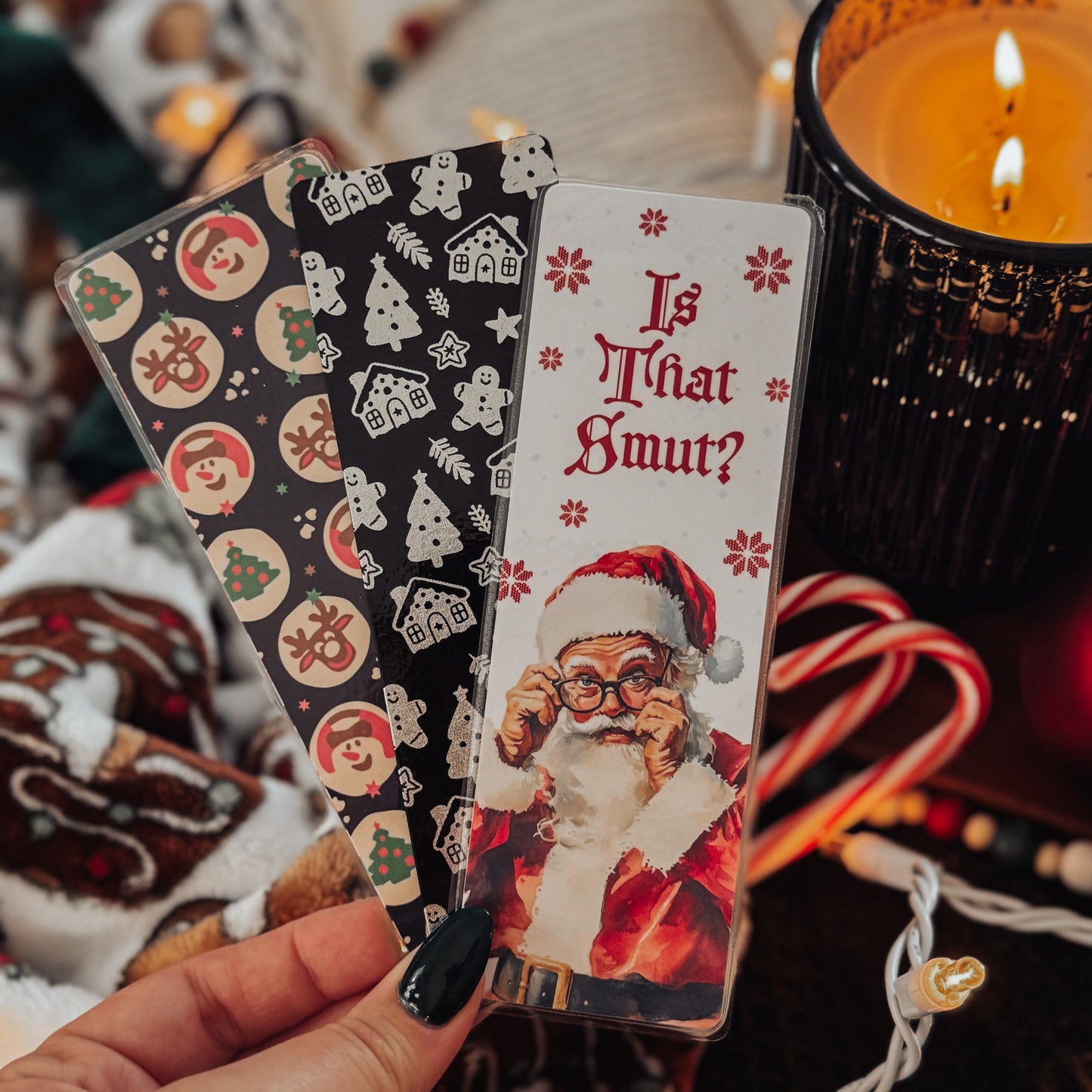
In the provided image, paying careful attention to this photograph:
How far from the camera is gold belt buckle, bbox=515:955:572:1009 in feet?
1.31

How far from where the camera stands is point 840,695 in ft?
1.70

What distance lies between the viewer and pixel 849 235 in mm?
374

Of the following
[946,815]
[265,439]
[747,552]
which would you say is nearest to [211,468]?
[265,439]

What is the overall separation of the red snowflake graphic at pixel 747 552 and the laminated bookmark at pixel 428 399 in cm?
10

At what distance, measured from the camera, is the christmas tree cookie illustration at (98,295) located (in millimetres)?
431

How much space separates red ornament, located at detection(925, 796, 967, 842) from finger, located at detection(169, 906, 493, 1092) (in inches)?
14.3

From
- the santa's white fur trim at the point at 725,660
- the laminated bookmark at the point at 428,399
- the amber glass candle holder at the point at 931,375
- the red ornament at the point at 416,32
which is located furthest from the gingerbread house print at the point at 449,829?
the red ornament at the point at 416,32

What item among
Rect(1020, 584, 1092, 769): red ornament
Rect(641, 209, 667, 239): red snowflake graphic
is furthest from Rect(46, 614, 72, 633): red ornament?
Rect(1020, 584, 1092, 769): red ornament

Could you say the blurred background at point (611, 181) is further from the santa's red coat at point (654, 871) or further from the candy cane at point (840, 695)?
the santa's red coat at point (654, 871)

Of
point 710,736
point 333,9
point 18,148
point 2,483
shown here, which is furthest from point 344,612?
point 333,9

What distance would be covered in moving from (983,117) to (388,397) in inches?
10.6

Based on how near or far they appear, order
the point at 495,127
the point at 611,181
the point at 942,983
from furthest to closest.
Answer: the point at 495,127 < the point at 611,181 < the point at 942,983

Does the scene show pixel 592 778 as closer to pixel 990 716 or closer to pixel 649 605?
pixel 649 605

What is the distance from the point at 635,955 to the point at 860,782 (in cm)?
18
